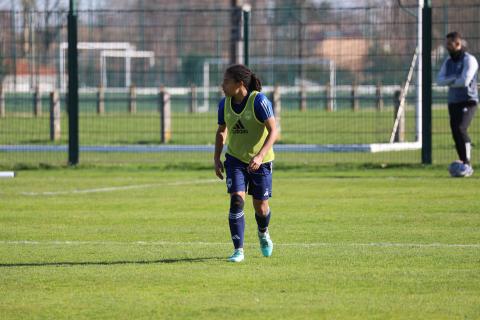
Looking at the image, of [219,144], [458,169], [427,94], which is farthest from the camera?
[427,94]

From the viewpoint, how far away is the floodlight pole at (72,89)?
21.8m

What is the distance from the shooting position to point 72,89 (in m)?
21.9

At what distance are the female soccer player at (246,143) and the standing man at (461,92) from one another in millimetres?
8081

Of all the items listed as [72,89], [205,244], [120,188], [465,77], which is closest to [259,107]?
[205,244]

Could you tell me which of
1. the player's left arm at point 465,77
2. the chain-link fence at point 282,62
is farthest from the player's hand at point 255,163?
the chain-link fence at point 282,62

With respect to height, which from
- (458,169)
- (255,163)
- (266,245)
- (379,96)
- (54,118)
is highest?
(379,96)

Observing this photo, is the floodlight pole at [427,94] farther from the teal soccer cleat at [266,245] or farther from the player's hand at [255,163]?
the player's hand at [255,163]

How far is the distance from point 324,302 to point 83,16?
1512 centimetres

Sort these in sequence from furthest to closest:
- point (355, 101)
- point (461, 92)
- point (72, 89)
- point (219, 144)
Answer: point (355, 101) < point (72, 89) < point (461, 92) < point (219, 144)

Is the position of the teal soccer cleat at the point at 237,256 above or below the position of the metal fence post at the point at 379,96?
below

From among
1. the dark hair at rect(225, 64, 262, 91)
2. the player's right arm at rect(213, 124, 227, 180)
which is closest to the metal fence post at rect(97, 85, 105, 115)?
the player's right arm at rect(213, 124, 227, 180)

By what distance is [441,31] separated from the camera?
22688 millimetres

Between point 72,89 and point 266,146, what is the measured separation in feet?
39.1

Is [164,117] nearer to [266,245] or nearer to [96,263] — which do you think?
[266,245]
